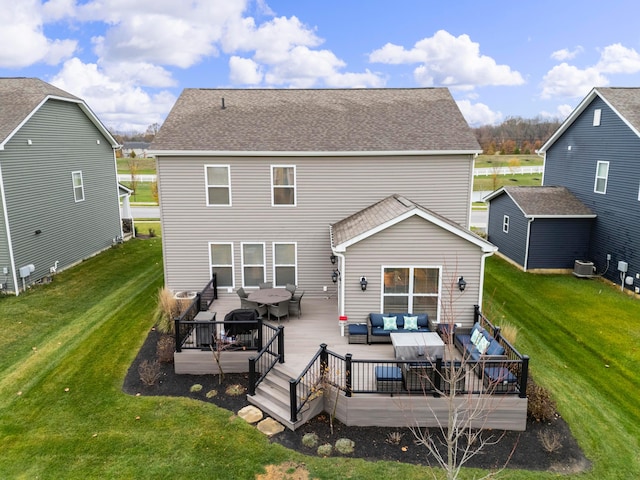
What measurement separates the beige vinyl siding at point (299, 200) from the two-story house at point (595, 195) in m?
7.86

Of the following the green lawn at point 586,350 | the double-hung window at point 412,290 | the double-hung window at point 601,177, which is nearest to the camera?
the green lawn at point 586,350

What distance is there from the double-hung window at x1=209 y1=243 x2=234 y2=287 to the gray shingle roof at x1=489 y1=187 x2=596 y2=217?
13.6 m

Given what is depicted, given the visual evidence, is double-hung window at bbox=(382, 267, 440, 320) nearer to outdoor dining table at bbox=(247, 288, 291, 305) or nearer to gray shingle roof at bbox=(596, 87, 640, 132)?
outdoor dining table at bbox=(247, 288, 291, 305)

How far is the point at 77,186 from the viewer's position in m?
21.5

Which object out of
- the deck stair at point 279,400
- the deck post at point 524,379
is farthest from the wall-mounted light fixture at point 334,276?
the deck post at point 524,379

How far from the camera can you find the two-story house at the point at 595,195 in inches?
690

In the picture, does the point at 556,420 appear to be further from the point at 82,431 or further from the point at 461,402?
the point at 82,431

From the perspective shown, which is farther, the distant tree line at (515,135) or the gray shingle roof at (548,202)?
the distant tree line at (515,135)

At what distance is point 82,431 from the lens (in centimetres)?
898

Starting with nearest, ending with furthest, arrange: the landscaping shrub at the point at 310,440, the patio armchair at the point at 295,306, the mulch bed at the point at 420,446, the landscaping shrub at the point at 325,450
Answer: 1. the mulch bed at the point at 420,446
2. the landscaping shrub at the point at 325,450
3. the landscaping shrub at the point at 310,440
4. the patio armchair at the point at 295,306

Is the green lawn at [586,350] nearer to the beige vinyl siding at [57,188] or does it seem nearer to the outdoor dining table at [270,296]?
the outdoor dining table at [270,296]

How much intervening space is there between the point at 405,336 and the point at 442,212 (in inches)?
229

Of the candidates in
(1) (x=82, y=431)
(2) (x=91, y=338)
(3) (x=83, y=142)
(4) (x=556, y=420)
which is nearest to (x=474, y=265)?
(4) (x=556, y=420)

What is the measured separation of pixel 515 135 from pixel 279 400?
94.8 m
